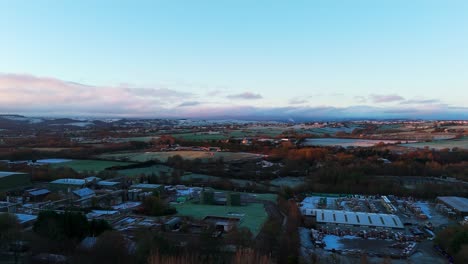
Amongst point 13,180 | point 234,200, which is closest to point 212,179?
point 234,200

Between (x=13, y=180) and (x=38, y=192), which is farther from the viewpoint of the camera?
(x=13, y=180)

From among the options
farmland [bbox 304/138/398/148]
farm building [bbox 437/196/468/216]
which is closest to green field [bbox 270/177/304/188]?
farm building [bbox 437/196/468/216]

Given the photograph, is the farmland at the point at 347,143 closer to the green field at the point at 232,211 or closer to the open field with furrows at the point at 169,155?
the open field with furrows at the point at 169,155

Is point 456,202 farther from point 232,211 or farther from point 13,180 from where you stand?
point 13,180

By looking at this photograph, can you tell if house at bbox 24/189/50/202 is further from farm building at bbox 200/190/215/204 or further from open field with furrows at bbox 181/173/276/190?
open field with furrows at bbox 181/173/276/190

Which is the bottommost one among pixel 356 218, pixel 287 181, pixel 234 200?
pixel 287 181

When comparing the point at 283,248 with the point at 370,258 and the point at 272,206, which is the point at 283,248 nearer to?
the point at 370,258

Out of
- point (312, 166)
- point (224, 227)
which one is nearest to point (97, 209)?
point (224, 227)
